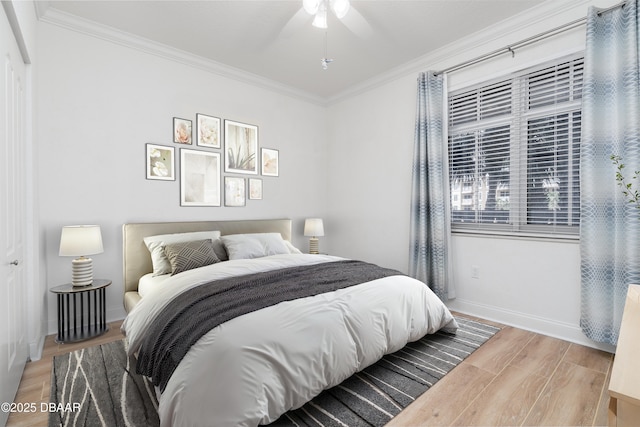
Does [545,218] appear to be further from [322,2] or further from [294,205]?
[294,205]

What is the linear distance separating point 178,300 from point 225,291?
29cm

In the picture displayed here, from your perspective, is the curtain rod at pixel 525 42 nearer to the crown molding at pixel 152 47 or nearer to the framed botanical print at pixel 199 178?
the crown molding at pixel 152 47

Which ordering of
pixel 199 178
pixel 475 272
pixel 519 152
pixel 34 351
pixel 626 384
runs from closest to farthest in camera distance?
1. pixel 626 384
2. pixel 34 351
3. pixel 519 152
4. pixel 475 272
5. pixel 199 178

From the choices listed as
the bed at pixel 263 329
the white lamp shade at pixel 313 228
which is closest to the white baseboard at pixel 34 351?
the bed at pixel 263 329

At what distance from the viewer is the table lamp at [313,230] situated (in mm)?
4352

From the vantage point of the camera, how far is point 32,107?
240cm

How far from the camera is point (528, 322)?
290cm

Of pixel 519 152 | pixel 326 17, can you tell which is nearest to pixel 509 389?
pixel 519 152

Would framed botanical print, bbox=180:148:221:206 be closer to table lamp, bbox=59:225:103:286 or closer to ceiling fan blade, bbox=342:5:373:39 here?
table lamp, bbox=59:225:103:286

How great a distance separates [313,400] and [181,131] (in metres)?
2.98

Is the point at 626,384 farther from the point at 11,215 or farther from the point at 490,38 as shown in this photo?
the point at 490,38

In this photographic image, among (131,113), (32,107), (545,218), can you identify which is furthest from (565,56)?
(32,107)

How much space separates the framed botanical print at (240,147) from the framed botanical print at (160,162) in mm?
627

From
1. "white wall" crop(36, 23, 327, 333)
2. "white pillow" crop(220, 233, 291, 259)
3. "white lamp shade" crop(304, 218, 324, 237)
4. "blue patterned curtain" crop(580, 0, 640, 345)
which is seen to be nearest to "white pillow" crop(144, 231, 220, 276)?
"white pillow" crop(220, 233, 291, 259)
